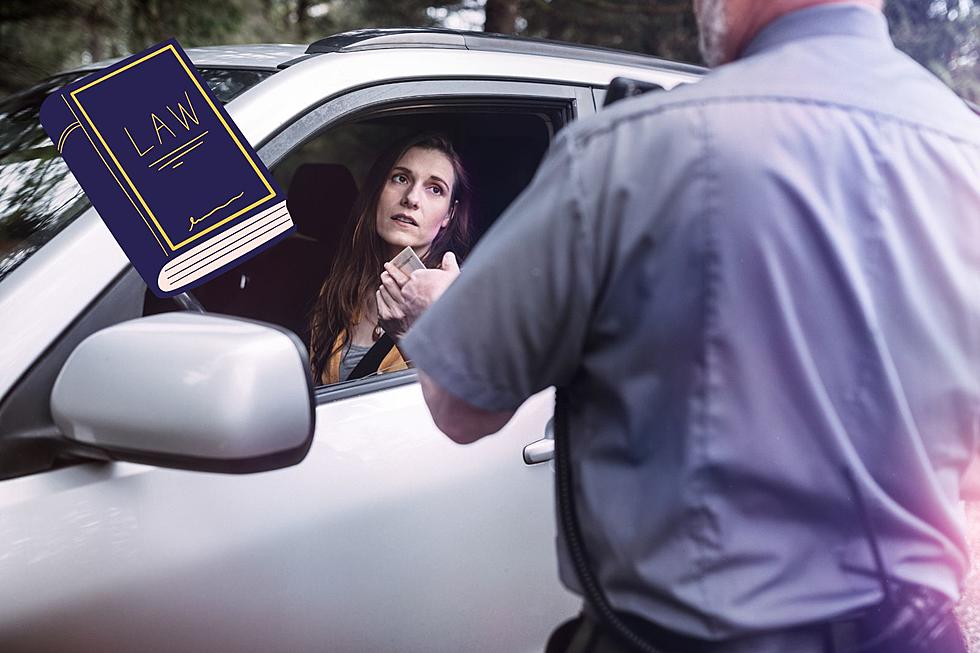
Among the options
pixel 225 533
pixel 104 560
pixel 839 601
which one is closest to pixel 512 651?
pixel 225 533

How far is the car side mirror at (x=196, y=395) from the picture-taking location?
4.24 feet

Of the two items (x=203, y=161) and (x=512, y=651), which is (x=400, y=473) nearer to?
(x=512, y=651)

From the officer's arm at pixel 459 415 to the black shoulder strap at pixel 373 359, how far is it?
1.13 meters

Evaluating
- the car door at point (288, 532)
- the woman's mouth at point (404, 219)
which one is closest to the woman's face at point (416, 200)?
the woman's mouth at point (404, 219)

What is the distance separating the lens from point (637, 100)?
1061mm

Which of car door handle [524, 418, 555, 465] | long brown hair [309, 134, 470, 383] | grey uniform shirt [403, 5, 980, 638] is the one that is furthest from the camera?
long brown hair [309, 134, 470, 383]

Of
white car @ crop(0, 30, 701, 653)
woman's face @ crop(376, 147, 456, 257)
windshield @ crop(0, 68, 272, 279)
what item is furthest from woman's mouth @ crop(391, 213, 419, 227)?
windshield @ crop(0, 68, 272, 279)

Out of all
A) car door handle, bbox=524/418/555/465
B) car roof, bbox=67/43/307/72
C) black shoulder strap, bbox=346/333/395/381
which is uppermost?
car roof, bbox=67/43/307/72

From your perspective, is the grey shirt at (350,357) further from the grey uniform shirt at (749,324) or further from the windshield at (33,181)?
the grey uniform shirt at (749,324)

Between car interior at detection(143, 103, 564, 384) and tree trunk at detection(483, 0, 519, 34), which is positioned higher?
car interior at detection(143, 103, 564, 384)

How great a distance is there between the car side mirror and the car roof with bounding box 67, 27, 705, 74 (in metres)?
0.83

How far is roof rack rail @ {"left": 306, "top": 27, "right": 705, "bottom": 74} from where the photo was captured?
2.08 meters

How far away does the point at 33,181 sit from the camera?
6.35 ft

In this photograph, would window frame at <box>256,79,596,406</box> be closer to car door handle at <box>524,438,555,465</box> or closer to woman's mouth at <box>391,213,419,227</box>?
car door handle at <box>524,438,555,465</box>
